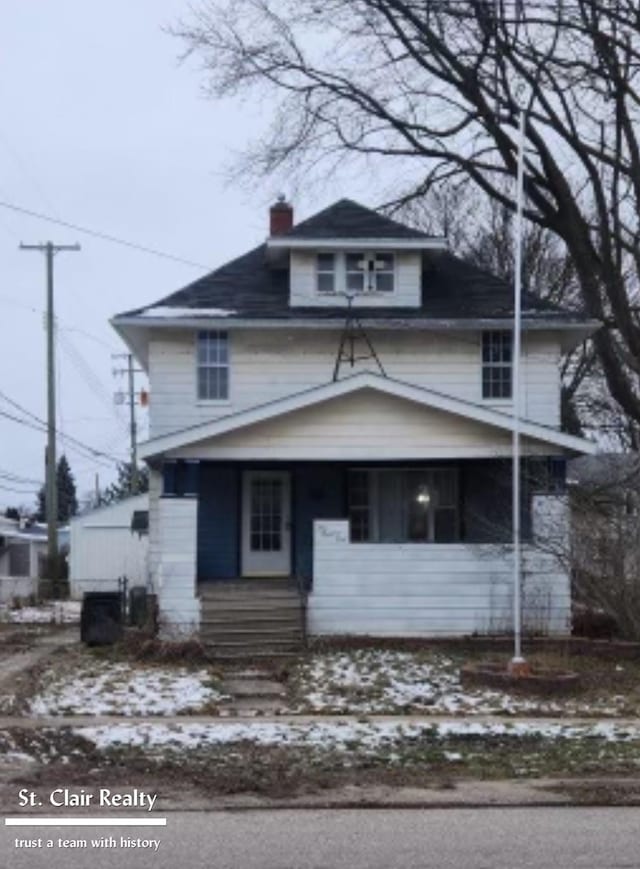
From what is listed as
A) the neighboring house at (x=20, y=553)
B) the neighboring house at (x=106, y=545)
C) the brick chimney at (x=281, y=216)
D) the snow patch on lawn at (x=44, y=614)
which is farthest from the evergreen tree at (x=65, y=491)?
the brick chimney at (x=281, y=216)

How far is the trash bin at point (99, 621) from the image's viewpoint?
23.9m

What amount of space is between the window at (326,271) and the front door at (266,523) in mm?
3693

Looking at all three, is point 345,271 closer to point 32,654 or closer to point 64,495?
point 32,654

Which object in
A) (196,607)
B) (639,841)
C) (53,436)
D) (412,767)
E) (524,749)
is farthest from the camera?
(53,436)

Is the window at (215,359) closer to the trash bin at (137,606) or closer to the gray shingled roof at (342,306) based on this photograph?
the gray shingled roof at (342,306)

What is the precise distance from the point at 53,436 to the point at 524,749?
107 ft

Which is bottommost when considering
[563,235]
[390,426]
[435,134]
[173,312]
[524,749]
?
[524,749]

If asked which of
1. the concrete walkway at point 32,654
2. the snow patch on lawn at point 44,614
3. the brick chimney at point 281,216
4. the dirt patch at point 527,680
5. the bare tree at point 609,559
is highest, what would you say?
the brick chimney at point 281,216

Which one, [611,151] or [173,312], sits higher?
[611,151]

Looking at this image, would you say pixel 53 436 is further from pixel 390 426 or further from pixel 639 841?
pixel 639 841

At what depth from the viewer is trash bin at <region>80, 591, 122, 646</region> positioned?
2389cm

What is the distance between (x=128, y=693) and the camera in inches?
693

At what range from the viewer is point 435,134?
97.1 feet

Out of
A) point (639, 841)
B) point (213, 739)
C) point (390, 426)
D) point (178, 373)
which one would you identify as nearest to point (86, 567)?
point (178, 373)
